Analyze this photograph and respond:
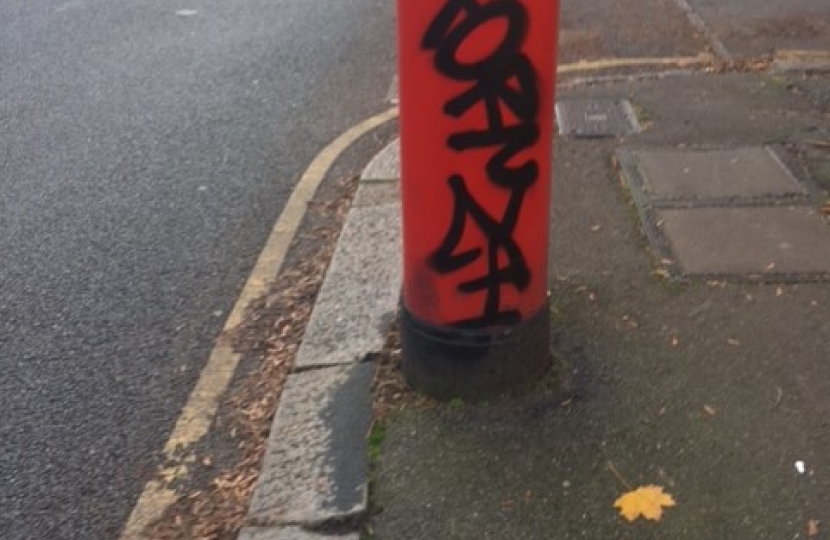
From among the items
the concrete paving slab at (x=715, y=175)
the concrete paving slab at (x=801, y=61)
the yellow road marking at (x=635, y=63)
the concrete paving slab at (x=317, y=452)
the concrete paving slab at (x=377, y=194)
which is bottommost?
the yellow road marking at (x=635, y=63)

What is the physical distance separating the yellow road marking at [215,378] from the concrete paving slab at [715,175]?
5.62 ft

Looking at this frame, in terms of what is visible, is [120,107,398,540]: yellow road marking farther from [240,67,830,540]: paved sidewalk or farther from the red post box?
the red post box

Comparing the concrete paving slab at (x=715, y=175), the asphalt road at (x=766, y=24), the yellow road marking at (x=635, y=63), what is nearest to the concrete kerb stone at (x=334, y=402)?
the concrete paving slab at (x=715, y=175)

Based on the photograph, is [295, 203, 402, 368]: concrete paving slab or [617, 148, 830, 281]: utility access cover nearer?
[295, 203, 402, 368]: concrete paving slab

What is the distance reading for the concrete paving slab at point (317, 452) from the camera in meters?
3.36

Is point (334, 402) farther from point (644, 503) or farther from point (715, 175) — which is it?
point (715, 175)

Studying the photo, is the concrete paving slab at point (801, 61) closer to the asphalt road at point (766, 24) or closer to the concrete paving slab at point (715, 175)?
the asphalt road at point (766, 24)

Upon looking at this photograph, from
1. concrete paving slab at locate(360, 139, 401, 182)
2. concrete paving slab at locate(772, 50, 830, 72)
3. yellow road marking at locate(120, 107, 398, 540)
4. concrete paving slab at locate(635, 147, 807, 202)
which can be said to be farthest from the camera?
concrete paving slab at locate(772, 50, 830, 72)

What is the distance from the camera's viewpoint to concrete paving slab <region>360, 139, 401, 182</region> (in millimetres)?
6031

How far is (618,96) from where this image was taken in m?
6.91

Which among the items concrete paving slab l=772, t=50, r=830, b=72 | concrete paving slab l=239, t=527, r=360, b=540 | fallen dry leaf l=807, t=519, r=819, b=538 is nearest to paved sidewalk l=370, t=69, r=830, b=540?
fallen dry leaf l=807, t=519, r=819, b=538

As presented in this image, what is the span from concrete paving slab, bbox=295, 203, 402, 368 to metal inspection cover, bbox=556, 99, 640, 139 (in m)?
1.28

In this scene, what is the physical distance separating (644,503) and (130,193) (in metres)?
3.86

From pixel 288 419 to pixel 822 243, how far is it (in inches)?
90.1
